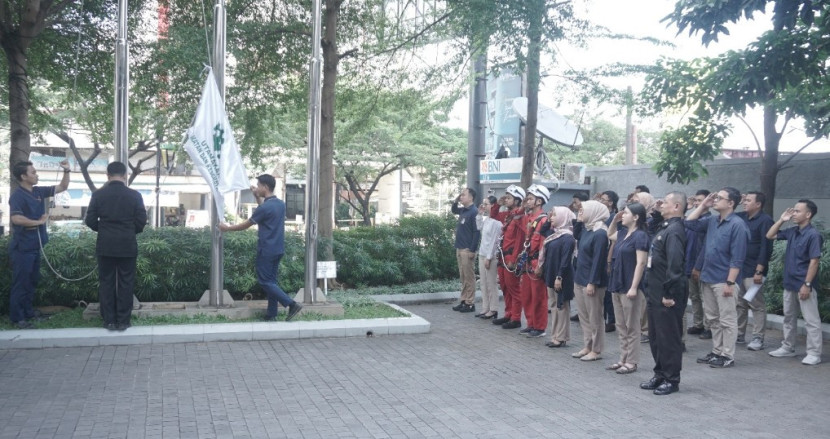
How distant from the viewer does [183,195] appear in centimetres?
4953

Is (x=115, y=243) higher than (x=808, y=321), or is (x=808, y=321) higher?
(x=115, y=243)

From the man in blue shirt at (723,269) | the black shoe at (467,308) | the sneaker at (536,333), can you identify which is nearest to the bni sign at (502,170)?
the black shoe at (467,308)

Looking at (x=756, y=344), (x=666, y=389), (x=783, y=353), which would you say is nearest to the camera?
(x=666, y=389)

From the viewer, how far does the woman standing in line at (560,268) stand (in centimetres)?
951

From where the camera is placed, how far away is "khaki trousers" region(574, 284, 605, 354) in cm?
887

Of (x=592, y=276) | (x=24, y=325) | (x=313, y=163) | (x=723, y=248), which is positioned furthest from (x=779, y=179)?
(x=24, y=325)

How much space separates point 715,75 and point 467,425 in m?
7.67

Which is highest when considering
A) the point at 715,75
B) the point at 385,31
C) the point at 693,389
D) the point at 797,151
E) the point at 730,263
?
the point at 385,31

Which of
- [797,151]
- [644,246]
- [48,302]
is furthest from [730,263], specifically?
[48,302]

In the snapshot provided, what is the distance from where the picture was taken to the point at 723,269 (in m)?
8.94

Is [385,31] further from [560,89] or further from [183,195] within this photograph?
[183,195]

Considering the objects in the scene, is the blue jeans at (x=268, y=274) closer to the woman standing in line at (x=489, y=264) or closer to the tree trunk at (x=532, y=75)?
the woman standing in line at (x=489, y=264)

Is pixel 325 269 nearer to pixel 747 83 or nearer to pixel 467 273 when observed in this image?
pixel 467 273

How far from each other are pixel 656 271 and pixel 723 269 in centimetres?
183
